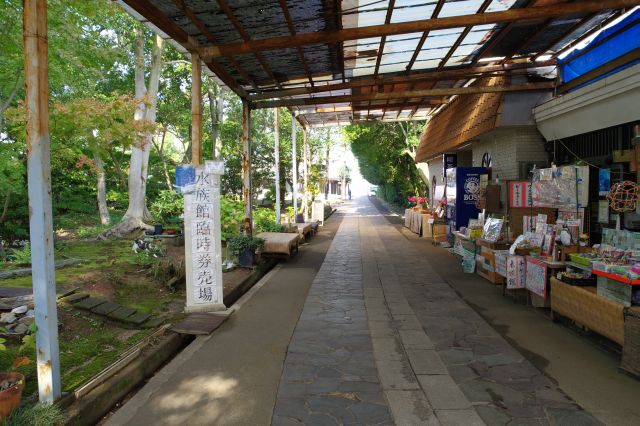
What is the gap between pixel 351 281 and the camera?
9.09 metres

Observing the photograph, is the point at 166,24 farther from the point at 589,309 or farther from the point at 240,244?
the point at 589,309

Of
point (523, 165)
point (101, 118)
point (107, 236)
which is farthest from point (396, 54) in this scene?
point (107, 236)

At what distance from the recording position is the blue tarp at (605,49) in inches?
246

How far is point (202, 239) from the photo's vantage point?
6.70m

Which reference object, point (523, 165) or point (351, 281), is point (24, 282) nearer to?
point (351, 281)

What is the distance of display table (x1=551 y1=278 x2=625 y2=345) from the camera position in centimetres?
448

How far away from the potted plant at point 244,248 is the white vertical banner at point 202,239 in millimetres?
2979

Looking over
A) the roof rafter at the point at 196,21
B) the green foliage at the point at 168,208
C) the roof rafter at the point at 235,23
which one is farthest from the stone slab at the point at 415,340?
the green foliage at the point at 168,208

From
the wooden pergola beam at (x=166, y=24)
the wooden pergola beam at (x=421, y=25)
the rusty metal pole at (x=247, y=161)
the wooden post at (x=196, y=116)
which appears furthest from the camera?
the rusty metal pole at (x=247, y=161)

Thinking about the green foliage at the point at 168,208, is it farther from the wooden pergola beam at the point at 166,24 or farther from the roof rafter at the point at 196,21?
the wooden pergola beam at the point at 166,24

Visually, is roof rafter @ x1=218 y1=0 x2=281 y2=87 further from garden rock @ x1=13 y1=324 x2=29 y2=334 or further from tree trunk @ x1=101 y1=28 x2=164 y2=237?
tree trunk @ x1=101 y1=28 x2=164 y2=237

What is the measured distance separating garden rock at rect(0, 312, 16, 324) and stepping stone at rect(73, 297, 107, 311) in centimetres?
83

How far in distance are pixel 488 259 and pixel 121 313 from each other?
6.77m

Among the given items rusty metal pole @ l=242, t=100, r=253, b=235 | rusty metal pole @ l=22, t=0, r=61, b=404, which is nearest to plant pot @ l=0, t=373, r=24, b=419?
rusty metal pole @ l=22, t=0, r=61, b=404
